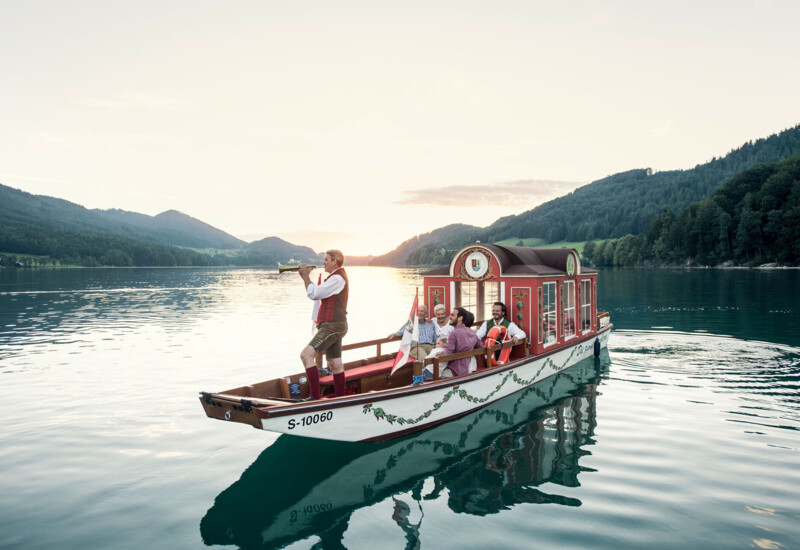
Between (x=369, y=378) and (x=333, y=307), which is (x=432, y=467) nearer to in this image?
(x=369, y=378)

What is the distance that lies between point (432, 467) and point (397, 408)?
1375 mm

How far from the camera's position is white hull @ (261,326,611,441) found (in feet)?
29.5

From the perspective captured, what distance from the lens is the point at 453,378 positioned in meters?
11.9

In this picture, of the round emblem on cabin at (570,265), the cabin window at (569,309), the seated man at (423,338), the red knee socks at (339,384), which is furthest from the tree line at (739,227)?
the red knee socks at (339,384)

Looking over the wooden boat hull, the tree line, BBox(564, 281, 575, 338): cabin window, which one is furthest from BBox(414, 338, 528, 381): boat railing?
the tree line

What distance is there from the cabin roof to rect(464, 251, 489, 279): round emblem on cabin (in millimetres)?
326

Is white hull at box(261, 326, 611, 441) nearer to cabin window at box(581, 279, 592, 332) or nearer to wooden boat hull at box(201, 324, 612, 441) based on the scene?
wooden boat hull at box(201, 324, 612, 441)

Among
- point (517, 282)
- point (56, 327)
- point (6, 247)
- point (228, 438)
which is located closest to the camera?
point (228, 438)

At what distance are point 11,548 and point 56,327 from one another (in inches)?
1136

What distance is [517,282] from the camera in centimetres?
1573

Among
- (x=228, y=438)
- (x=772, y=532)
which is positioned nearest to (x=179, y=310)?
(x=228, y=438)

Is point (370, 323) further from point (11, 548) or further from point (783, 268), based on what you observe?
point (783, 268)

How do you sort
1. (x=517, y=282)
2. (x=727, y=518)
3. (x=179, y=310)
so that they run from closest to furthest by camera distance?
(x=727, y=518), (x=517, y=282), (x=179, y=310)

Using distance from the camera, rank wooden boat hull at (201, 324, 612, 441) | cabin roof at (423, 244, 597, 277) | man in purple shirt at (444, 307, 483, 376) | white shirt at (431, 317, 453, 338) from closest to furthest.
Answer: wooden boat hull at (201, 324, 612, 441) < man in purple shirt at (444, 307, 483, 376) < white shirt at (431, 317, 453, 338) < cabin roof at (423, 244, 597, 277)
